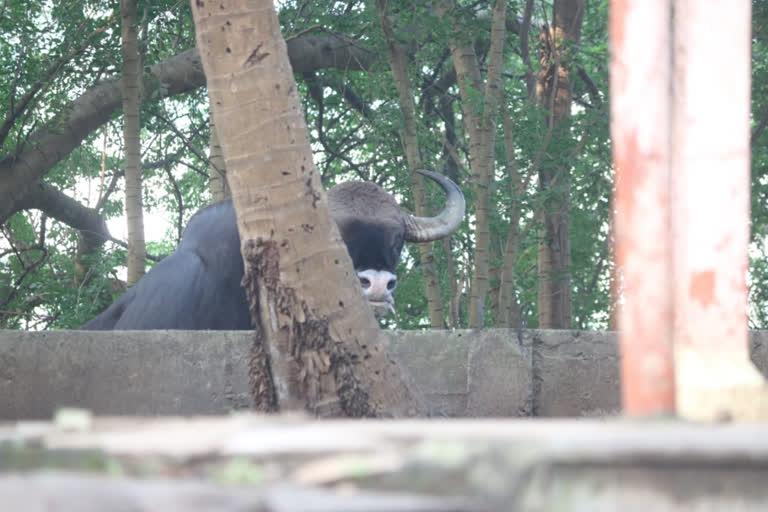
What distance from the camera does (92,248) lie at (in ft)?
41.9

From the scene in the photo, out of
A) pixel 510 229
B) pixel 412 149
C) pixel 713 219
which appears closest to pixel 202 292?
pixel 412 149

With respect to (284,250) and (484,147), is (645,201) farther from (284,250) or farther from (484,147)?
(484,147)

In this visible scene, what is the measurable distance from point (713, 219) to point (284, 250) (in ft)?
6.16

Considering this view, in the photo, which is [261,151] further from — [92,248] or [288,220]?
[92,248]

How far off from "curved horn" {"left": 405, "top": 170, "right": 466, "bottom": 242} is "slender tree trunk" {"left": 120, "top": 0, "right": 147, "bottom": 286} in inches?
82.8

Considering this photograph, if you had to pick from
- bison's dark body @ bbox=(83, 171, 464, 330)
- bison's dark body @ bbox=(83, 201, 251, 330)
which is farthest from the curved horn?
bison's dark body @ bbox=(83, 201, 251, 330)

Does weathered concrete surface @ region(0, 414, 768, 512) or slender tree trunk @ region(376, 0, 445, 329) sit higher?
slender tree trunk @ region(376, 0, 445, 329)

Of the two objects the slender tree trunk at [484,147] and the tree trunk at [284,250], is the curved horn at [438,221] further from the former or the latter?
the tree trunk at [284,250]

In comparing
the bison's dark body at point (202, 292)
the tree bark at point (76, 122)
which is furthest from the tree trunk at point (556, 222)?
the bison's dark body at point (202, 292)

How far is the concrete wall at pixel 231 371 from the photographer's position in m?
5.28

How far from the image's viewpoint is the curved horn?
829 centimetres

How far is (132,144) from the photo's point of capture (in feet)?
28.5

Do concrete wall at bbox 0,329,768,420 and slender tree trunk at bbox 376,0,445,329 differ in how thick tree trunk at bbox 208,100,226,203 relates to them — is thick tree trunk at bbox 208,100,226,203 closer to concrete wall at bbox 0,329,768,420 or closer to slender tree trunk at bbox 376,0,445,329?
slender tree trunk at bbox 376,0,445,329

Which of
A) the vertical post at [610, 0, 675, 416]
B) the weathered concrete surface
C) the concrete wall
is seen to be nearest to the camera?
the weathered concrete surface
